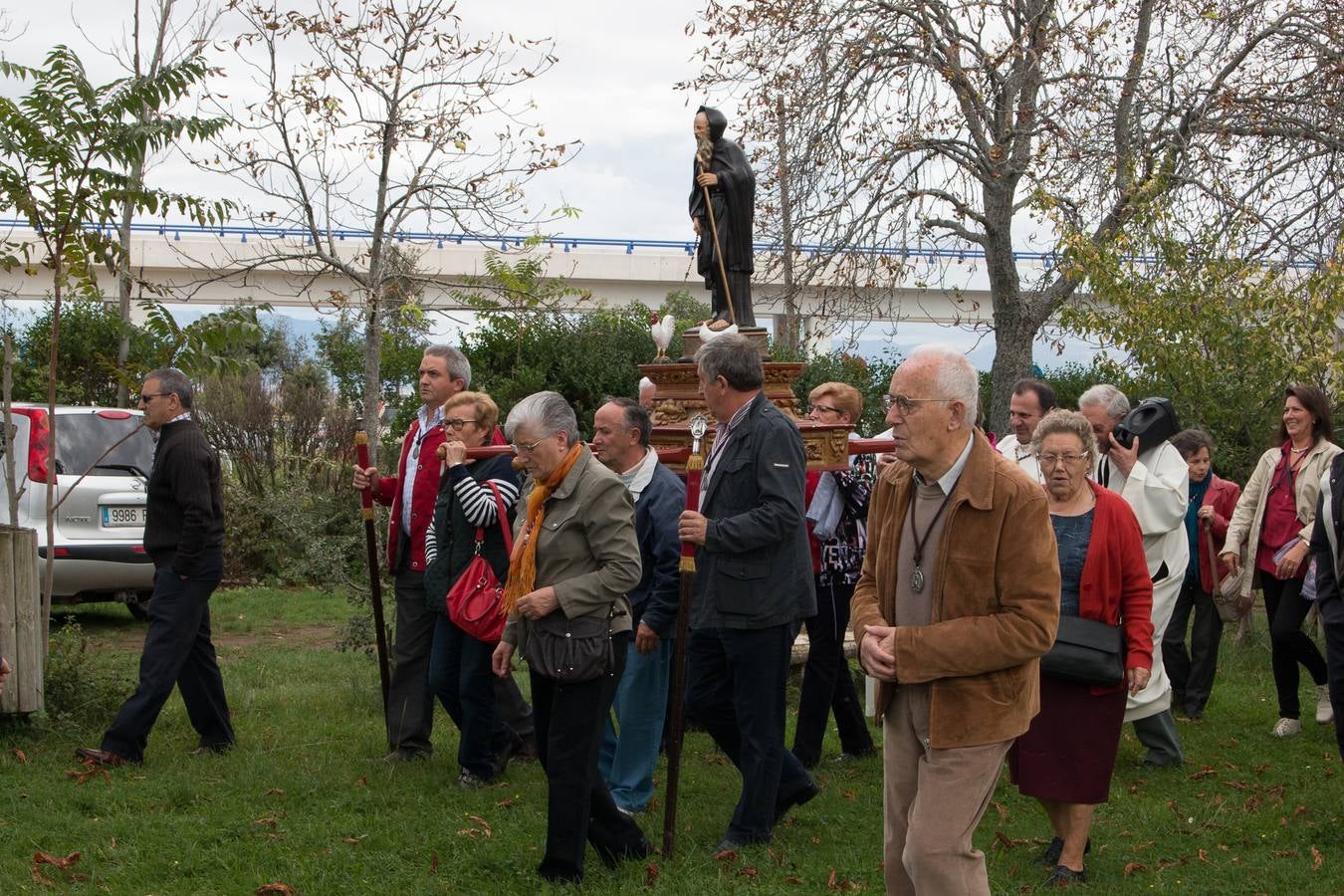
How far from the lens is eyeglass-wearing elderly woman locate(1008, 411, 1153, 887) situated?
540 centimetres

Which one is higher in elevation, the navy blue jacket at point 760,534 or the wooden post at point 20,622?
the navy blue jacket at point 760,534

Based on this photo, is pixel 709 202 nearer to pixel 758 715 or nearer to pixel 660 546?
pixel 660 546

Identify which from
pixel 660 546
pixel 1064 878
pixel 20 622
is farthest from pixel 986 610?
pixel 20 622

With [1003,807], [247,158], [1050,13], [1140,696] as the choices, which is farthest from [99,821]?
[1050,13]

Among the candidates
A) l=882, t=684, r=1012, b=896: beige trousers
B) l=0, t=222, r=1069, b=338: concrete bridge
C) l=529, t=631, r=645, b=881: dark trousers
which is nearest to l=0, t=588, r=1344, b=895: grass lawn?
l=529, t=631, r=645, b=881: dark trousers

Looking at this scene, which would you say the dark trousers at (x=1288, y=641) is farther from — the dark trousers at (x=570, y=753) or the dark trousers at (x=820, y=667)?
the dark trousers at (x=570, y=753)

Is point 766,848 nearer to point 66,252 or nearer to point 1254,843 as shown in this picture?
point 1254,843

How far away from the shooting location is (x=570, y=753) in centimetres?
522

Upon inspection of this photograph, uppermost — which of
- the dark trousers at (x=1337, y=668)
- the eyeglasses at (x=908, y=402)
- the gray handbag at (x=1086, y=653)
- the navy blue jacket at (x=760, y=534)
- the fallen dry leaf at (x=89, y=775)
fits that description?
the eyeglasses at (x=908, y=402)

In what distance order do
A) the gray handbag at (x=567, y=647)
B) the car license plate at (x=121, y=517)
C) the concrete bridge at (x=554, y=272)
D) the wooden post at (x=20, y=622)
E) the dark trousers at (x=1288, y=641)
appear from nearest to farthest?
the gray handbag at (x=567, y=647) → the wooden post at (x=20, y=622) → the dark trousers at (x=1288, y=641) → the car license plate at (x=121, y=517) → the concrete bridge at (x=554, y=272)

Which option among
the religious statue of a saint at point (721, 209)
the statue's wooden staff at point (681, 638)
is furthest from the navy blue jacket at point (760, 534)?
the religious statue of a saint at point (721, 209)

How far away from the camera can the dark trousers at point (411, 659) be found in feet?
24.2

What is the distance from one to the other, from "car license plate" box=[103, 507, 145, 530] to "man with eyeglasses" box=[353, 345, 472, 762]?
19.2 feet

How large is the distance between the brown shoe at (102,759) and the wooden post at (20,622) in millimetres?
621
